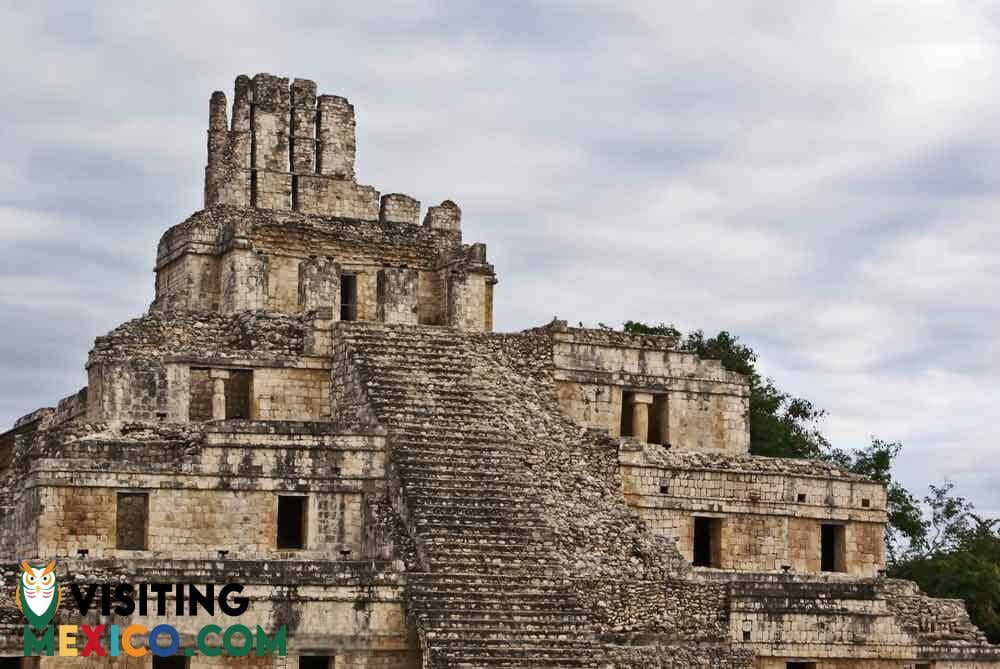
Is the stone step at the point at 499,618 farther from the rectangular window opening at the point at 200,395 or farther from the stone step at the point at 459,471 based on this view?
the rectangular window opening at the point at 200,395

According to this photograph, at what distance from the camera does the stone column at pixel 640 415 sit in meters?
39.8

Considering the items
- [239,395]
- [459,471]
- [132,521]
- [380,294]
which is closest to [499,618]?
[459,471]

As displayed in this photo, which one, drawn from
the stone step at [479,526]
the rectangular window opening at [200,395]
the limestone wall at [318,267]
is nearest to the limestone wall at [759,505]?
the stone step at [479,526]

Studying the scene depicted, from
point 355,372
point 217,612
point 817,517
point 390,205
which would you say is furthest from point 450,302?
point 217,612

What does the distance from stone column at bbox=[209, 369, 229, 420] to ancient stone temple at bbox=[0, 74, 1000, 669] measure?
0.20 ft

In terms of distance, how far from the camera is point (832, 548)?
39781 millimetres

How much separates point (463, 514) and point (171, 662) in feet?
16.5

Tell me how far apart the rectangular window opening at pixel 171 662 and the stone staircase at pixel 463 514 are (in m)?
3.30

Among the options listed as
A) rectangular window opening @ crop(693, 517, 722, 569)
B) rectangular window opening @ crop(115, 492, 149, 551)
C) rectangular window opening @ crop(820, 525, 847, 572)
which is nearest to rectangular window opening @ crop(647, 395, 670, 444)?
rectangular window opening @ crop(693, 517, 722, 569)

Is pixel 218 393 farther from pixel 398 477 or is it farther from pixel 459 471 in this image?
pixel 459 471

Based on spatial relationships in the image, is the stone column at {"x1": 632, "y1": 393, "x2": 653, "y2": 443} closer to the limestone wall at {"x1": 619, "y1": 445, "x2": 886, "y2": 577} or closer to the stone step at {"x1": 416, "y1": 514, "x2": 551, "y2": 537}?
the limestone wall at {"x1": 619, "y1": 445, "x2": 886, "y2": 577}

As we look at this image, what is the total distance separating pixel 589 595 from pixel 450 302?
414 inches

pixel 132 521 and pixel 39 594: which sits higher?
pixel 132 521

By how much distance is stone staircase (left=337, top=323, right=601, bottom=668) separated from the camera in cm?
3069
